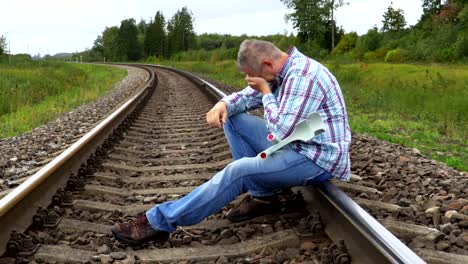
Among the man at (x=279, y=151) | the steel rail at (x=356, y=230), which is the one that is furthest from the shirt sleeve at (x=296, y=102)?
the steel rail at (x=356, y=230)

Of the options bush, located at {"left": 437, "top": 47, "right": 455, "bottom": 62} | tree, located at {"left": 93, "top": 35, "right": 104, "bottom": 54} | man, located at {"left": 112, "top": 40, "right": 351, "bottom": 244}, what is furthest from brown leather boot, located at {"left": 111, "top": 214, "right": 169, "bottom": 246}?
tree, located at {"left": 93, "top": 35, "right": 104, "bottom": 54}

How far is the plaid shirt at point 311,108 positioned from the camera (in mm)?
3166

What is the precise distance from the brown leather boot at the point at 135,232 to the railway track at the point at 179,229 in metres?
0.05

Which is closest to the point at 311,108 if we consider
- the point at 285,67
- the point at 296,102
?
the point at 296,102

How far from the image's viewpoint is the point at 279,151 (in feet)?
10.8

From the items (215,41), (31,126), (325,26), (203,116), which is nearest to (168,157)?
(203,116)

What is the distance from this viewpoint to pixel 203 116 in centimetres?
872

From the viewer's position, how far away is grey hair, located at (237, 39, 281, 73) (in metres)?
3.23

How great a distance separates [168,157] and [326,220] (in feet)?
9.19

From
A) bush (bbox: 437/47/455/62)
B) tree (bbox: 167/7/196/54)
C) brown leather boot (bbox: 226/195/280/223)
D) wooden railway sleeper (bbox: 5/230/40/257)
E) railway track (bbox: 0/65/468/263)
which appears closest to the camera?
railway track (bbox: 0/65/468/263)

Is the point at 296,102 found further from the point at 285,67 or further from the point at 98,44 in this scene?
the point at 98,44

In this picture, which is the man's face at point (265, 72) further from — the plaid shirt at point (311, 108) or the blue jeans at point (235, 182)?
the blue jeans at point (235, 182)

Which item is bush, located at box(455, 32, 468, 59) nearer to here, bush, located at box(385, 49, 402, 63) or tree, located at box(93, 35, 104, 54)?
bush, located at box(385, 49, 402, 63)

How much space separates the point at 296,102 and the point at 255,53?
36cm
